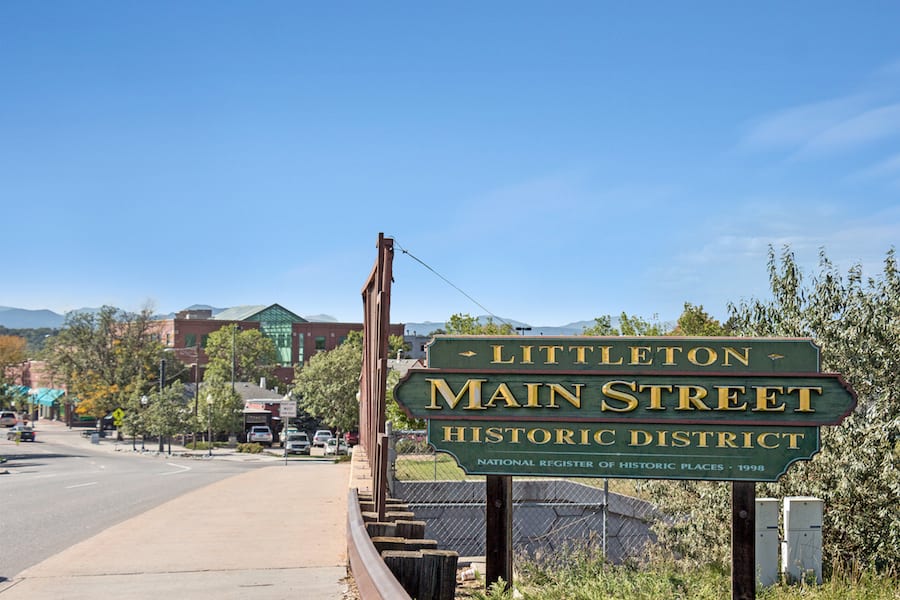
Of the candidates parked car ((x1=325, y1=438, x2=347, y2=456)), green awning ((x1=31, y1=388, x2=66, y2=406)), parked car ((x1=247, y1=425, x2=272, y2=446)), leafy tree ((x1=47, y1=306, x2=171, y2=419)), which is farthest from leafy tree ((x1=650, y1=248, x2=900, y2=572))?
green awning ((x1=31, y1=388, x2=66, y2=406))

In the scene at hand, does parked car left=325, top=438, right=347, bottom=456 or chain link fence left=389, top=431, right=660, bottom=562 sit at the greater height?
chain link fence left=389, top=431, right=660, bottom=562

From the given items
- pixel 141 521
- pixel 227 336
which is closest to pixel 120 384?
pixel 227 336

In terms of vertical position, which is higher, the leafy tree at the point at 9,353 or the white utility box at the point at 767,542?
the leafy tree at the point at 9,353

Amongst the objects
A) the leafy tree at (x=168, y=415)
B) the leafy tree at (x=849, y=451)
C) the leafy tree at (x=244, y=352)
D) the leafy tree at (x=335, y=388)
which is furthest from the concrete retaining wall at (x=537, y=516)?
the leafy tree at (x=244, y=352)

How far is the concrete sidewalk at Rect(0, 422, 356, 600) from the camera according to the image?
834 centimetres

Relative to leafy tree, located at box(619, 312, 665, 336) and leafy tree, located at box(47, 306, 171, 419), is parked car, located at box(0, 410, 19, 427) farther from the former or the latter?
leafy tree, located at box(619, 312, 665, 336)

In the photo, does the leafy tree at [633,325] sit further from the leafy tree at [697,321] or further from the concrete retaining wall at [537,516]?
the concrete retaining wall at [537,516]

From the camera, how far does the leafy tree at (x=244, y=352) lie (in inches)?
3743

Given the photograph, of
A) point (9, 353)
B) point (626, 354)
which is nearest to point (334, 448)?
point (626, 354)

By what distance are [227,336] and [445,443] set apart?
92078 millimetres

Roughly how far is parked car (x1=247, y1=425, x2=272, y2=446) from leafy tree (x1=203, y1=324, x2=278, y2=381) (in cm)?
2656

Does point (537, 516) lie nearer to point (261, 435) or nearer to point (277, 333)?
point (261, 435)

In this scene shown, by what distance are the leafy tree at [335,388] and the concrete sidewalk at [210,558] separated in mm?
44597

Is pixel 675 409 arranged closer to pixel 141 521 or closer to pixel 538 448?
pixel 538 448
